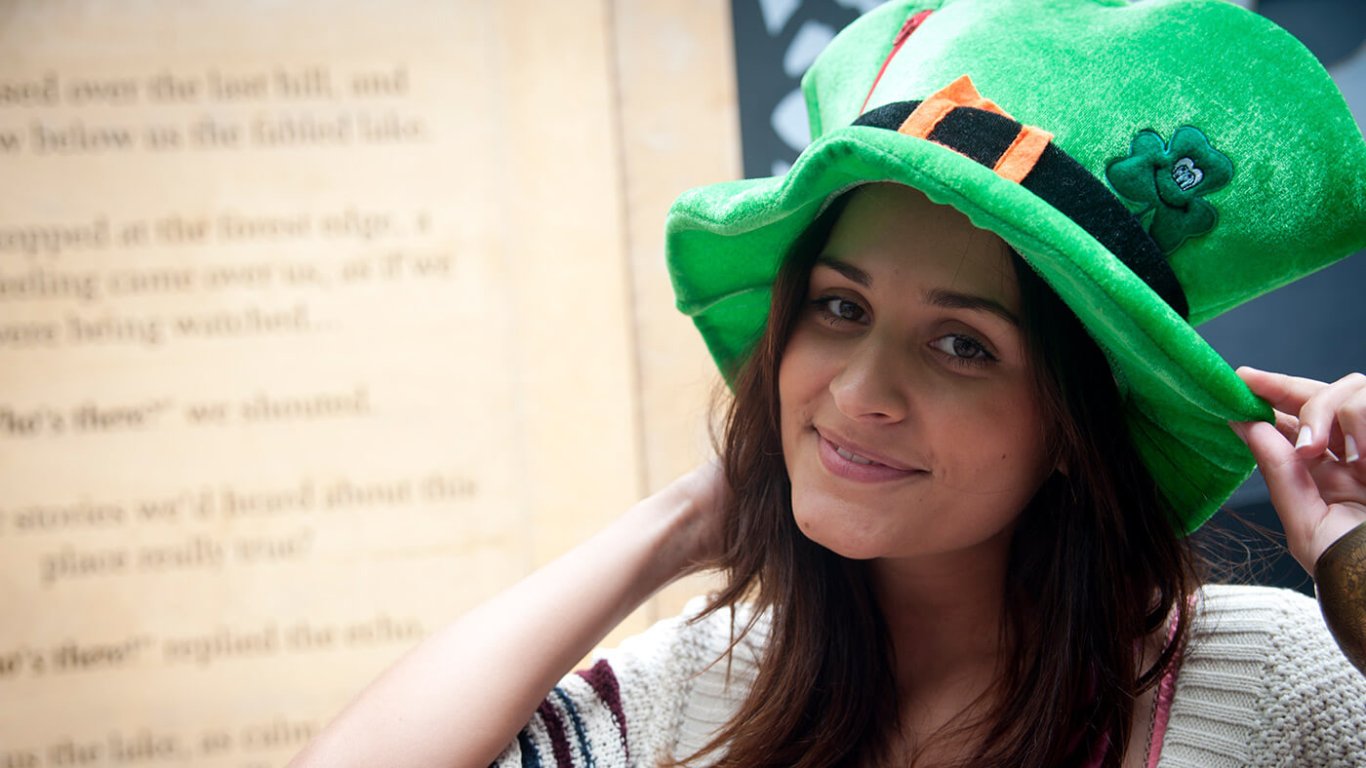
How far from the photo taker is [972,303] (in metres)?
1.02

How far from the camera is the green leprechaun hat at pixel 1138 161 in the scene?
2.83 feet

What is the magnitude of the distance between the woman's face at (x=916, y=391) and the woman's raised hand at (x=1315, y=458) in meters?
0.21

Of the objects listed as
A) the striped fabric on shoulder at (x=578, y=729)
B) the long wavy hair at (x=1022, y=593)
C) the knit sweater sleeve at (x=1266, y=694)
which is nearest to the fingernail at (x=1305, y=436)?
the long wavy hair at (x=1022, y=593)

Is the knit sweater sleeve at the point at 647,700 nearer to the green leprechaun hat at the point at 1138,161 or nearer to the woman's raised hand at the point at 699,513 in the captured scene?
the woman's raised hand at the point at 699,513

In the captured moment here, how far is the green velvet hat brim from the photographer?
84 cm

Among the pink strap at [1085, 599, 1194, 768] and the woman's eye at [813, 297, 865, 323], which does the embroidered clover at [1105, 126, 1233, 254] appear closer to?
the woman's eye at [813, 297, 865, 323]

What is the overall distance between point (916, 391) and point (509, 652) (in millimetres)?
520

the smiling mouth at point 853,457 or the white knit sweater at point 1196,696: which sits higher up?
the smiling mouth at point 853,457

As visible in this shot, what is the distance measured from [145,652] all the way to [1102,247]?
2030 mm

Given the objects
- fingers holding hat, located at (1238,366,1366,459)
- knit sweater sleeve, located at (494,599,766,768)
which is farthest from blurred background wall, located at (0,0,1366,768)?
fingers holding hat, located at (1238,366,1366,459)

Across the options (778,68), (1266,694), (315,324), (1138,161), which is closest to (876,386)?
(1138,161)

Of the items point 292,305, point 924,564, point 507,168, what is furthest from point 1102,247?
point 292,305

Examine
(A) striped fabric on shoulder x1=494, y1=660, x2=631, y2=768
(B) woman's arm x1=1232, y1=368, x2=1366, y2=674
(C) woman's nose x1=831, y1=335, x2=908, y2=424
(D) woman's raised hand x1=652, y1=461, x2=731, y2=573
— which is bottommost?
(A) striped fabric on shoulder x1=494, y1=660, x2=631, y2=768

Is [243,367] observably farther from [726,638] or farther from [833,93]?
[833,93]
